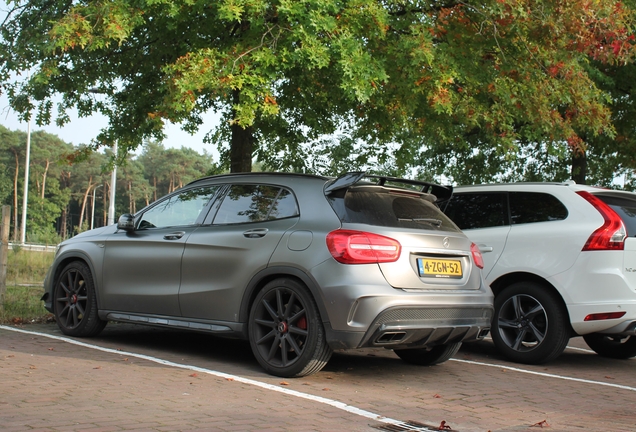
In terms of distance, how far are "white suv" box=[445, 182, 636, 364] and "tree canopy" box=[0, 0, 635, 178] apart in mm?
2901

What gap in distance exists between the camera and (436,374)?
719cm

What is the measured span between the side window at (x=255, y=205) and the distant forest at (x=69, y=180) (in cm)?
6957

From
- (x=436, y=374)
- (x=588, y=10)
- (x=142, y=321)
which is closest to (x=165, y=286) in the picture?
(x=142, y=321)

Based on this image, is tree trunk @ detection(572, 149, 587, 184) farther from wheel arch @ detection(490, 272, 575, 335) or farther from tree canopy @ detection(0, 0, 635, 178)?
wheel arch @ detection(490, 272, 575, 335)

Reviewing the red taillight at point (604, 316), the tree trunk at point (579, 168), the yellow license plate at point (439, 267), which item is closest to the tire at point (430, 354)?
the yellow license plate at point (439, 267)

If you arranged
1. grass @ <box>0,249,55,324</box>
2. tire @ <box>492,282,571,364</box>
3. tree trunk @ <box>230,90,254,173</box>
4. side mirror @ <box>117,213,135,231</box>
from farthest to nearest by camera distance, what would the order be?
tree trunk @ <box>230,90,254,173</box>, grass @ <box>0,249,55,324</box>, side mirror @ <box>117,213,135,231</box>, tire @ <box>492,282,571,364</box>

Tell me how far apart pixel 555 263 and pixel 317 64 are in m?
4.23

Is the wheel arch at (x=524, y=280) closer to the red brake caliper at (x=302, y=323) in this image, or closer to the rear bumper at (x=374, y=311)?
the rear bumper at (x=374, y=311)

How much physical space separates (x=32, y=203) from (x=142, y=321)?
8913 cm

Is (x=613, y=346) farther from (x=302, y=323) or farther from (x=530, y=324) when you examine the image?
(x=302, y=323)

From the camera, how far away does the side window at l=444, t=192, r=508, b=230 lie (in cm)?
873

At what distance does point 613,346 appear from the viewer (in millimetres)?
9141

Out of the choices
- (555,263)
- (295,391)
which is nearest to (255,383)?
(295,391)

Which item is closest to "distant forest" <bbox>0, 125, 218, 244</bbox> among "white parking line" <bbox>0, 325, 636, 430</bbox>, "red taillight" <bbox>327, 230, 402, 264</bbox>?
"white parking line" <bbox>0, 325, 636, 430</bbox>
